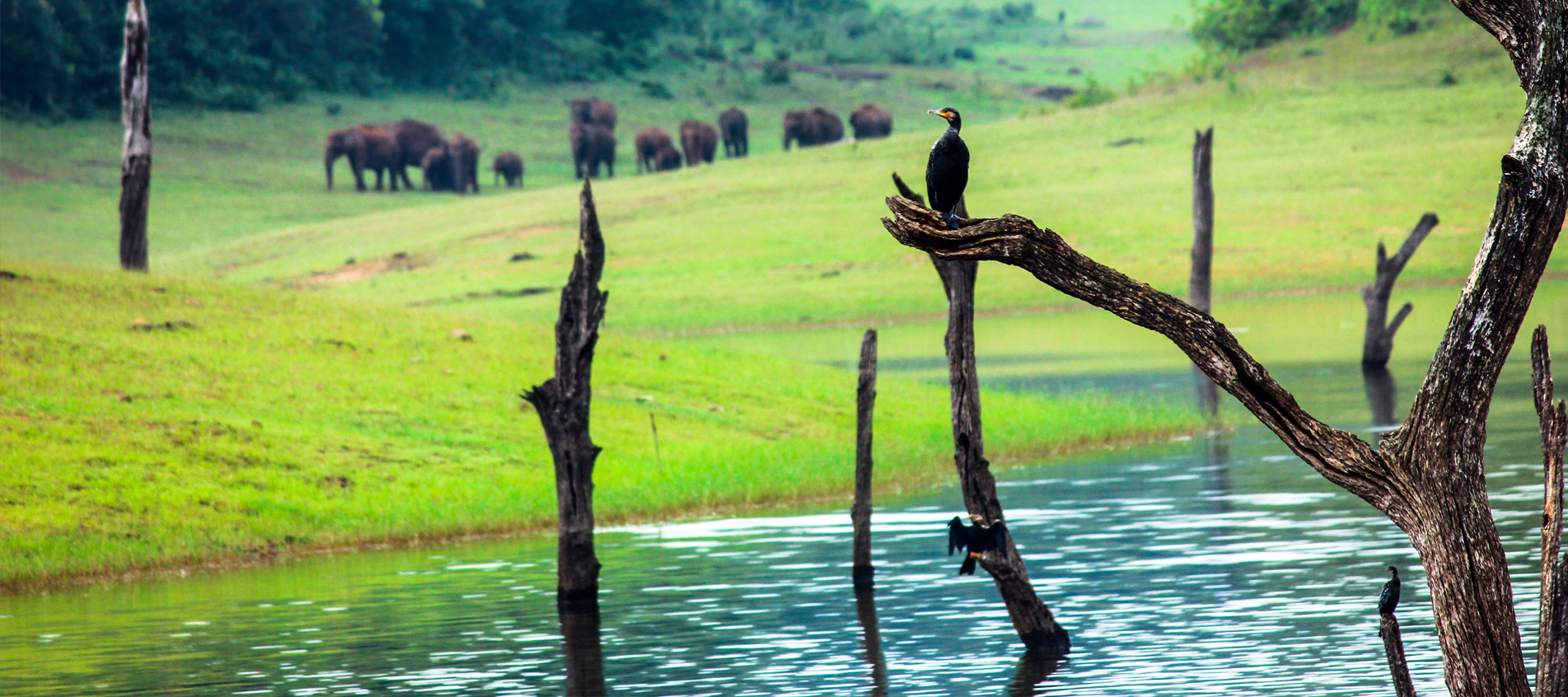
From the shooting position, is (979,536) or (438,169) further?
(438,169)

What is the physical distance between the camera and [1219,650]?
16844 mm

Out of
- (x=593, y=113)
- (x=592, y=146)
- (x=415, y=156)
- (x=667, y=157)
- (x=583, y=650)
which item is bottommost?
(x=583, y=650)

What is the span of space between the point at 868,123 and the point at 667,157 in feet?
48.2

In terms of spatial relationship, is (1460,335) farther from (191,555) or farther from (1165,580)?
(191,555)

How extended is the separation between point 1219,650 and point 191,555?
12.9m

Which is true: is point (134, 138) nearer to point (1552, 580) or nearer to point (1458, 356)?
point (1552, 580)

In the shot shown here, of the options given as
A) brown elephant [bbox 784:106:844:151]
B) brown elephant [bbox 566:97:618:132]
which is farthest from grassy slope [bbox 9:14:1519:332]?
brown elephant [bbox 566:97:618:132]

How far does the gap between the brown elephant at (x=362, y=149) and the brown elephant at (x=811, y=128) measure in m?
21.2

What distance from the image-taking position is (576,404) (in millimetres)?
19266

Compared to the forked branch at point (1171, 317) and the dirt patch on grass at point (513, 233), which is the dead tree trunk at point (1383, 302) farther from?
the dirt patch on grass at point (513, 233)

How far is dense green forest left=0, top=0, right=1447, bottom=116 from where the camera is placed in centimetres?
8869

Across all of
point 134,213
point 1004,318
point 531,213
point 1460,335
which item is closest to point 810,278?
point 1004,318

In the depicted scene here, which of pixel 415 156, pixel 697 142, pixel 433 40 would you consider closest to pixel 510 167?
pixel 415 156

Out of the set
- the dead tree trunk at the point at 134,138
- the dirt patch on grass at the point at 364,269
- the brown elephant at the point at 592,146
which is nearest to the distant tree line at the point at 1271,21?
the brown elephant at the point at 592,146
